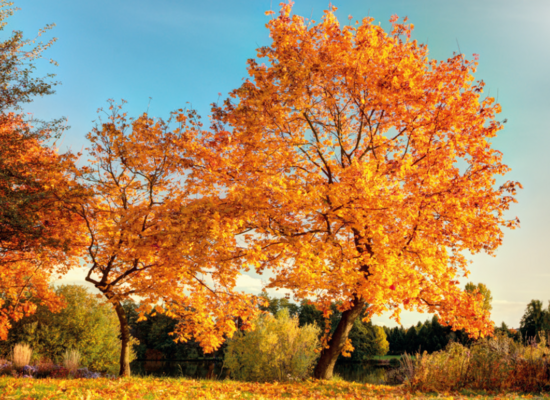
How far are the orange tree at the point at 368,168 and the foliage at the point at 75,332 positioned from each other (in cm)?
2232

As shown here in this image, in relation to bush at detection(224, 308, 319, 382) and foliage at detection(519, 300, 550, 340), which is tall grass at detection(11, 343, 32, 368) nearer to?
bush at detection(224, 308, 319, 382)

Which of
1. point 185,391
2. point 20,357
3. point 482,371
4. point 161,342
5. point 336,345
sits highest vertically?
point 336,345

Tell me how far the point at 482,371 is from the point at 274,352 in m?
13.0

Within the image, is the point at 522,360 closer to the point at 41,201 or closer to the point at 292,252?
the point at 292,252

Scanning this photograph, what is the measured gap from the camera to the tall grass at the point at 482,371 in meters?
11.2

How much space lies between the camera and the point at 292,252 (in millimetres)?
10664

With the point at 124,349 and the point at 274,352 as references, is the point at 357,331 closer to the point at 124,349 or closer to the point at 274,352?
the point at 274,352

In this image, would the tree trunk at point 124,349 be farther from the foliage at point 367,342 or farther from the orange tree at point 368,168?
the foliage at point 367,342

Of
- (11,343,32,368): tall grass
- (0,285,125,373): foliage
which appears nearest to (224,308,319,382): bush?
(0,285,125,373): foliage

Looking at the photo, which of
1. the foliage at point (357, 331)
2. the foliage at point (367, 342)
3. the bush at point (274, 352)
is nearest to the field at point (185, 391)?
the bush at point (274, 352)

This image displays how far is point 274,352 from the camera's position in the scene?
22.2m

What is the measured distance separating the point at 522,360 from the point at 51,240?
1497cm

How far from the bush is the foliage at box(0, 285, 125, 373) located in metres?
10.7

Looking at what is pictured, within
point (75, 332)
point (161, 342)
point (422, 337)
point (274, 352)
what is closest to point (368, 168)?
point (274, 352)
